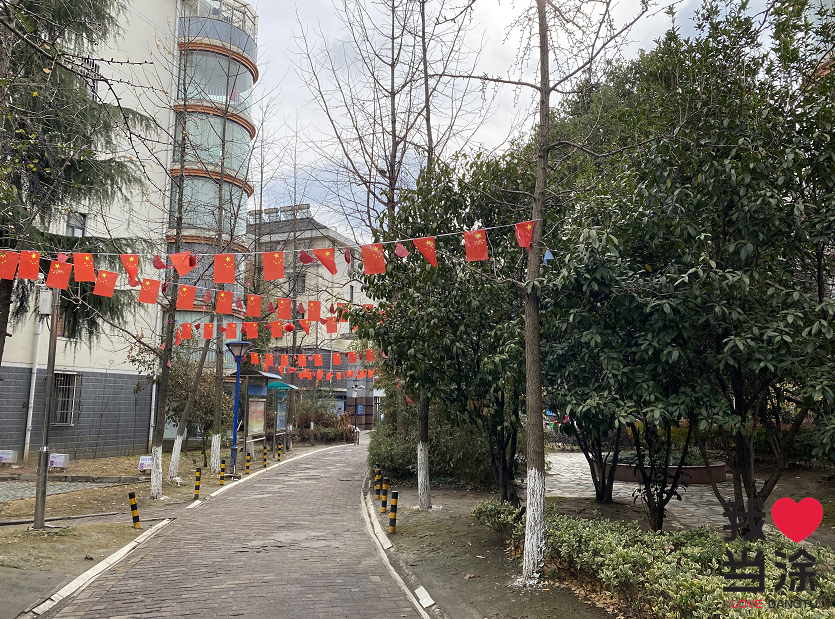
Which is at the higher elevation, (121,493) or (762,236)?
(762,236)

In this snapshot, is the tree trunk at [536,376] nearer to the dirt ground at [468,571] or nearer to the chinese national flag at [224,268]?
the dirt ground at [468,571]

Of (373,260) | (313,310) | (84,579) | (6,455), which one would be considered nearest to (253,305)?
(313,310)

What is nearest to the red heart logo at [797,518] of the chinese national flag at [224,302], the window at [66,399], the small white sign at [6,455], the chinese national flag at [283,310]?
the chinese national flag at [283,310]

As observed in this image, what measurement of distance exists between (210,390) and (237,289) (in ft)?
19.0

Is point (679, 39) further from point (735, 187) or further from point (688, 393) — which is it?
point (688, 393)

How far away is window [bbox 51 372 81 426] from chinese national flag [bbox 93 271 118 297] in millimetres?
11829

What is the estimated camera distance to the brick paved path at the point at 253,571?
258 inches

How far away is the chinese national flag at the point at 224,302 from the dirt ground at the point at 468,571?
20.3 feet

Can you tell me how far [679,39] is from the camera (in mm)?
7895

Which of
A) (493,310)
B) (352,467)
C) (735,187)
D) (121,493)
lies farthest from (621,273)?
(352,467)

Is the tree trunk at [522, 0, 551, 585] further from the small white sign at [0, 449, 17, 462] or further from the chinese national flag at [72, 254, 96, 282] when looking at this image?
the small white sign at [0, 449, 17, 462]

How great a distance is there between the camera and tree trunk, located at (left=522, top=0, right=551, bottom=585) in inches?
284

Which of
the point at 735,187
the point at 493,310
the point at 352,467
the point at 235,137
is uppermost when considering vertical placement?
the point at 235,137

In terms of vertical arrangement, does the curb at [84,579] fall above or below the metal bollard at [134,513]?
below
